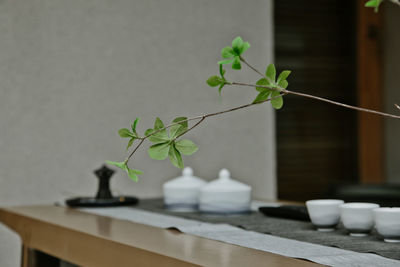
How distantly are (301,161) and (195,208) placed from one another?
7.76ft

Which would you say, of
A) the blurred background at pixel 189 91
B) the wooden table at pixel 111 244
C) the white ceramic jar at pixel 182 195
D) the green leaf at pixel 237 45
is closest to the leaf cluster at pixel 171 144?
the green leaf at pixel 237 45

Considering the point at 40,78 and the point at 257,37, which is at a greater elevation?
the point at 257,37

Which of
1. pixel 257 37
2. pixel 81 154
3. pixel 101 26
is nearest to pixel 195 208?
pixel 81 154

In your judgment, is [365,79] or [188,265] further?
[365,79]

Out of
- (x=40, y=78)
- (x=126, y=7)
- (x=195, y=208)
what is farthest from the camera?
(x=126, y=7)

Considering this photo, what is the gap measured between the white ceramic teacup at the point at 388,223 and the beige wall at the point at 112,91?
2163 millimetres

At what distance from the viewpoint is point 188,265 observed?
3.04 ft

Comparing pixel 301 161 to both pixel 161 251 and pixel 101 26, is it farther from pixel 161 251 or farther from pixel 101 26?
pixel 161 251

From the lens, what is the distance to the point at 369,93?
4.14 metres

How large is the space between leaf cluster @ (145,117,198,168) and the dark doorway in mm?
3178

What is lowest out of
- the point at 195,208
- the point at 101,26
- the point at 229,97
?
the point at 195,208

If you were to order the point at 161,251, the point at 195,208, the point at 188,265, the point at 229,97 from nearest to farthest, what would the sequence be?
the point at 188,265, the point at 161,251, the point at 195,208, the point at 229,97

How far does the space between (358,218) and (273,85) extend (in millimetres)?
488

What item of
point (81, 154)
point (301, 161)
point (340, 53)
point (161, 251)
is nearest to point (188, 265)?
point (161, 251)
